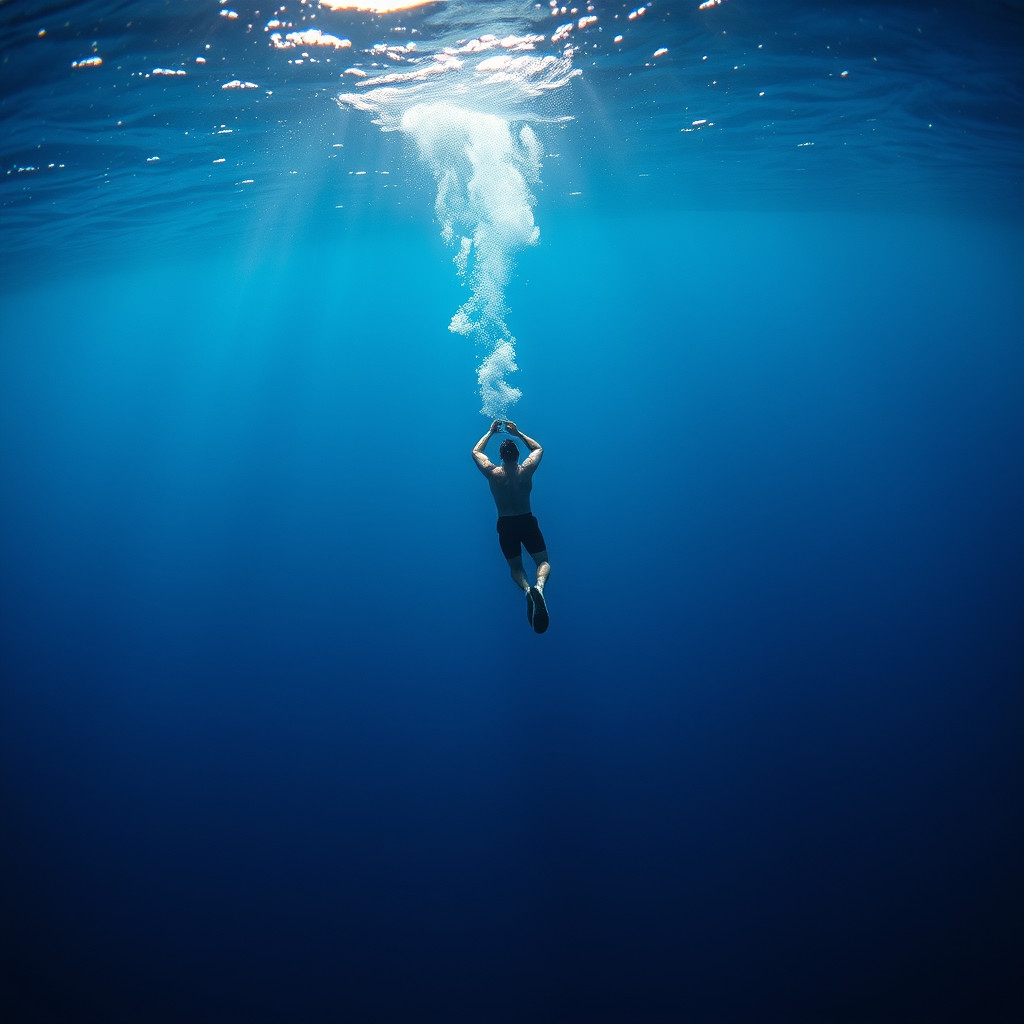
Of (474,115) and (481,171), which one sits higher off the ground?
(474,115)

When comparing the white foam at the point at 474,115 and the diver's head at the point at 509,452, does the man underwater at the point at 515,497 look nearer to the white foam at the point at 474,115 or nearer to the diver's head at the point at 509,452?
the diver's head at the point at 509,452

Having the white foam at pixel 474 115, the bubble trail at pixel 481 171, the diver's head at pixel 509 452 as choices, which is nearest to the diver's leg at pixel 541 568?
the diver's head at pixel 509 452

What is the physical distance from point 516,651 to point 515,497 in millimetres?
14293

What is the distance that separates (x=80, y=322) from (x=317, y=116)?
174ft

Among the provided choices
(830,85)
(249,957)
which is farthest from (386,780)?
(830,85)

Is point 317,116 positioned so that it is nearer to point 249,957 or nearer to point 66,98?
point 66,98

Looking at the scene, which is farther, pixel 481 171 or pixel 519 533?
pixel 481 171

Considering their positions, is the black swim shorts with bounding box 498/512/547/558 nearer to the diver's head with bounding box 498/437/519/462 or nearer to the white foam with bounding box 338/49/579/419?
the diver's head with bounding box 498/437/519/462

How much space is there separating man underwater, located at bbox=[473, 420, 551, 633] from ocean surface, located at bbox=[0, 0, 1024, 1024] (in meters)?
5.63

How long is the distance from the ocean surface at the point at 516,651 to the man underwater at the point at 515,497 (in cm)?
563

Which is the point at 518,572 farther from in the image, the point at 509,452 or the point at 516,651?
the point at 516,651

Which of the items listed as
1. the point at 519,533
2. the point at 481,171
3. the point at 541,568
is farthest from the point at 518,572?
the point at 481,171

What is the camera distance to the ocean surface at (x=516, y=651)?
31.3ft

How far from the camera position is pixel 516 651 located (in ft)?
71.5
